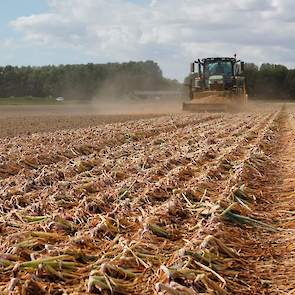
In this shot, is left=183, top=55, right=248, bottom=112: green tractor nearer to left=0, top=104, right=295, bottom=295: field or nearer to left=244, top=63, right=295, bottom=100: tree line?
left=0, top=104, right=295, bottom=295: field

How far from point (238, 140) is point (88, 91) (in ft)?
249

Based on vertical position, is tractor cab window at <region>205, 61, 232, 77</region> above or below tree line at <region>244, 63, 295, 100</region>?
above

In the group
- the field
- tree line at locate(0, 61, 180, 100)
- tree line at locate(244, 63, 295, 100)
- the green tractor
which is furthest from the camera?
tree line at locate(0, 61, 180, 100)

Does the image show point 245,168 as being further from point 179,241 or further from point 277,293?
point 277,293

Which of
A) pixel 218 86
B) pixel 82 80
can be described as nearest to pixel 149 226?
pixel 218 86

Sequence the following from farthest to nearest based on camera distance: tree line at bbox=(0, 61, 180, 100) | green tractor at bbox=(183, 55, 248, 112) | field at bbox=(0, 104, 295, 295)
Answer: tree line at bbox=(0, 61, 180, 100) < green tractor at bbox=(183, 55, 248, 112) < field at bbox=(0, 104, 295, 295)

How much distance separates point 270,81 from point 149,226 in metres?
74.0

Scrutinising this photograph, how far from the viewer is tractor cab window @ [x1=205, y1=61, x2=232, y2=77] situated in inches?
1394

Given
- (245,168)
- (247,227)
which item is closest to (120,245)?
(247,227)

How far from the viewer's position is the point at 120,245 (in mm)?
5492

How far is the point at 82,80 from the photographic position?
95.6 m

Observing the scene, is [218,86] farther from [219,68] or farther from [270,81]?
[270,81]

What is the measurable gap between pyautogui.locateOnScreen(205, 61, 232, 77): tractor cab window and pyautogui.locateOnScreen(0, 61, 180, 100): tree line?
42.9m

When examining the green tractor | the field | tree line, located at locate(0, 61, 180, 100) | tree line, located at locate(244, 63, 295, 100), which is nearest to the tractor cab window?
the green tractor
